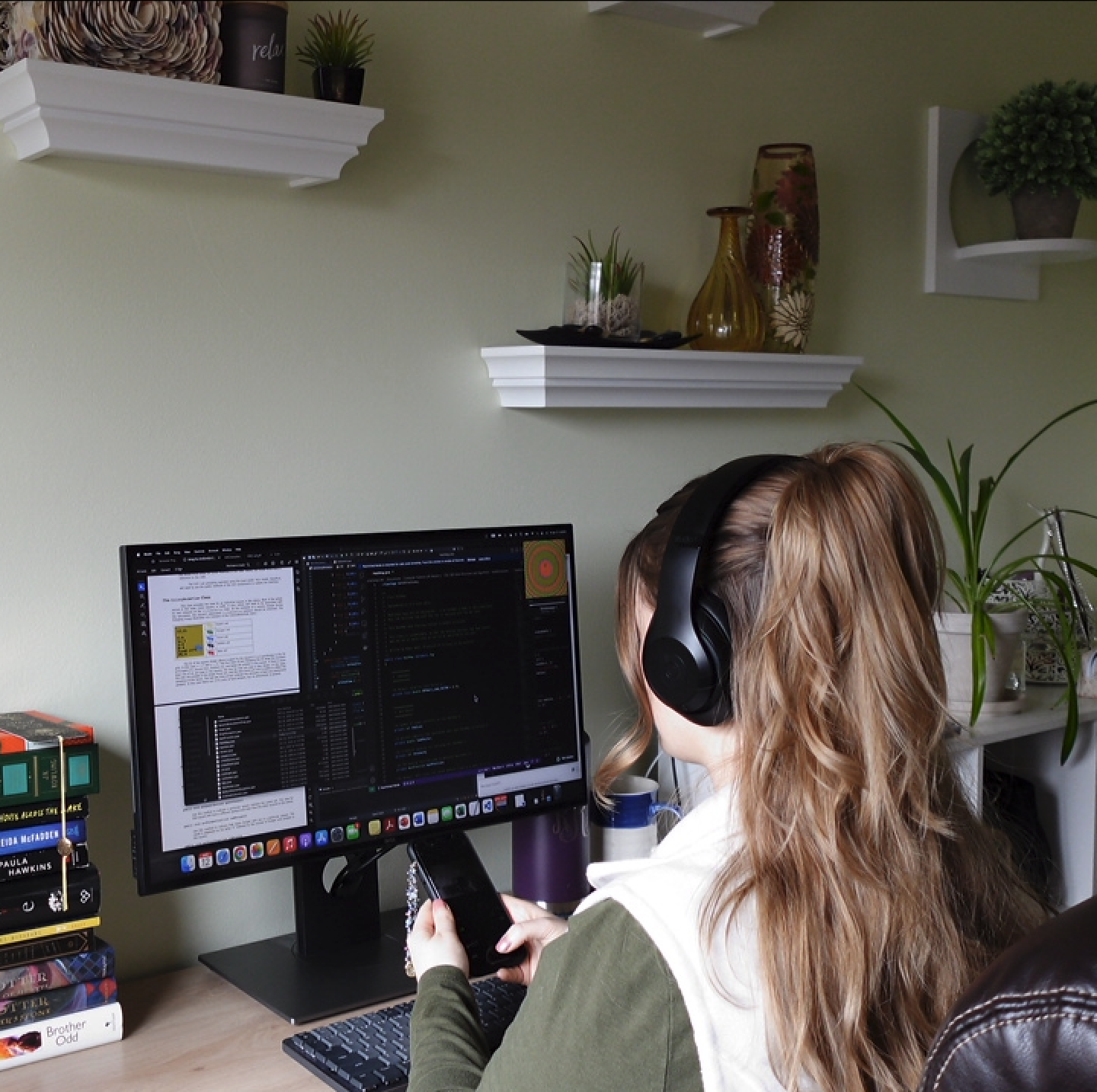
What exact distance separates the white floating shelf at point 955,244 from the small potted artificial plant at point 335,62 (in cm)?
110

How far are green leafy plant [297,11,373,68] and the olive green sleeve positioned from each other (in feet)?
3.31

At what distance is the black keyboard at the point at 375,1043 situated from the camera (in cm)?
121

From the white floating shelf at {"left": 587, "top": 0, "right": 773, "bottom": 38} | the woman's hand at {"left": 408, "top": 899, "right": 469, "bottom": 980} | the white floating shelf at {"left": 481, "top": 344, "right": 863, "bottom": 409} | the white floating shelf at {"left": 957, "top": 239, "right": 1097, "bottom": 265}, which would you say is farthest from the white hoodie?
the white floating shelf at {"left": 957, "top": 239, "right": 1097, "bottom": 265}

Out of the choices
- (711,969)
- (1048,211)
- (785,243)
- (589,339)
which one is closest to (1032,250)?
(1048,211)

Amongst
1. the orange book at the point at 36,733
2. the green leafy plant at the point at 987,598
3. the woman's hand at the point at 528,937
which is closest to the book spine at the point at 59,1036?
the orange book at the point at 36,733

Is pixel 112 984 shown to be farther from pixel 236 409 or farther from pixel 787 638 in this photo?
pixel 787 638

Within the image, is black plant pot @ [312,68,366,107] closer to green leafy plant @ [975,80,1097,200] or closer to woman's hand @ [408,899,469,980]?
woman's hand @ [408,899,469,980]

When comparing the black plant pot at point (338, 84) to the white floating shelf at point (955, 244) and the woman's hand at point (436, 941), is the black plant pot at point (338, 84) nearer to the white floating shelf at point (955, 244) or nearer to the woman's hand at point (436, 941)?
the woman's hand at point (436, 941)

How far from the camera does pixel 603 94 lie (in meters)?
1.88

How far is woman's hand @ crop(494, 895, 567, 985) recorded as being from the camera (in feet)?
4.29

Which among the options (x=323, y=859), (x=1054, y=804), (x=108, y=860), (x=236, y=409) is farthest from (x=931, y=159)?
(x=108, y=860)

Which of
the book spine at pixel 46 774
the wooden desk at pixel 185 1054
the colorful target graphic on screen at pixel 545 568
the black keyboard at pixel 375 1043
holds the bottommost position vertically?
the wooden desk at pixel 185 1054

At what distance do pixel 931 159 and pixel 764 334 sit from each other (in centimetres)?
56

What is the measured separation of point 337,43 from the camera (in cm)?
154
